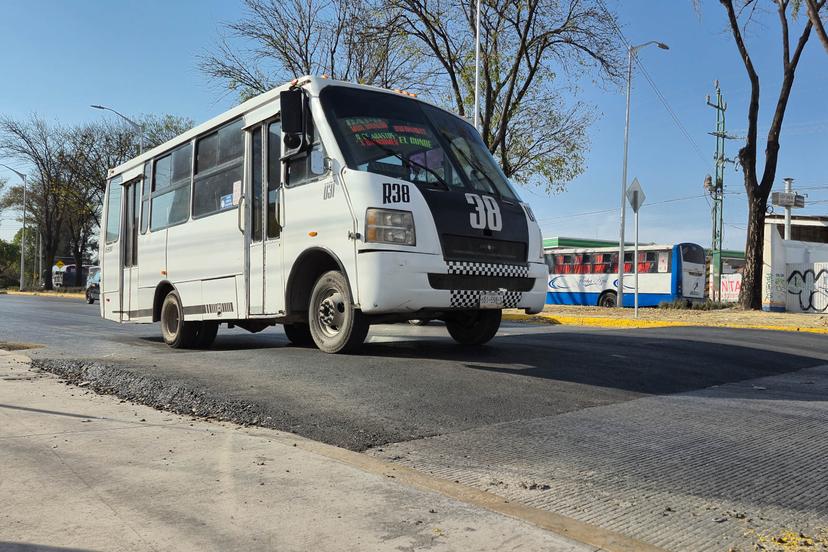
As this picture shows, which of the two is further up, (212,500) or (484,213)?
(484,213)

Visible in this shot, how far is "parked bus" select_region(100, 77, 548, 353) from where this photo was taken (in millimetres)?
6320

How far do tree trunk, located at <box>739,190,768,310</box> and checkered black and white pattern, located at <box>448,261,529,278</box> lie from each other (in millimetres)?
17257

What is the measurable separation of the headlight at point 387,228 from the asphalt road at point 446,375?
1.18 metres

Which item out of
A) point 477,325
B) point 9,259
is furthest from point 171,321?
point 9,259

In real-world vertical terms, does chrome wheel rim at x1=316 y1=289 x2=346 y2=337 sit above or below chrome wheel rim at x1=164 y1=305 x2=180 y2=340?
above

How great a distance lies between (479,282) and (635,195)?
1257cm

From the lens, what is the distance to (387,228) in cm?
627

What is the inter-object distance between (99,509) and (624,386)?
4512mm

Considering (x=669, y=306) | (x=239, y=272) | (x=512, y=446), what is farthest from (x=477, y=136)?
(x=669, y=306)

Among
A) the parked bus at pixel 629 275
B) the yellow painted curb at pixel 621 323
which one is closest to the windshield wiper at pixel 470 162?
the yellow painted curb at pixel 621 323

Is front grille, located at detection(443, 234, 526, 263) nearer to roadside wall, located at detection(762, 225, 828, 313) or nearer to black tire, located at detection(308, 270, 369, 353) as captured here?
black tire, located at detection(308, 270, 369, 353)

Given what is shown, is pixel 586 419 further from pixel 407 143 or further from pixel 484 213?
pixel 407 143

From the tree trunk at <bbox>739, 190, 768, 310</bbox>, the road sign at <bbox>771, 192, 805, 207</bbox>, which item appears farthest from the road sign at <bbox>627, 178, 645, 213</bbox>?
the road sign at <bbox>771, 192, 805, 207</bbox>

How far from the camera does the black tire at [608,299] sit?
33.7 meters
